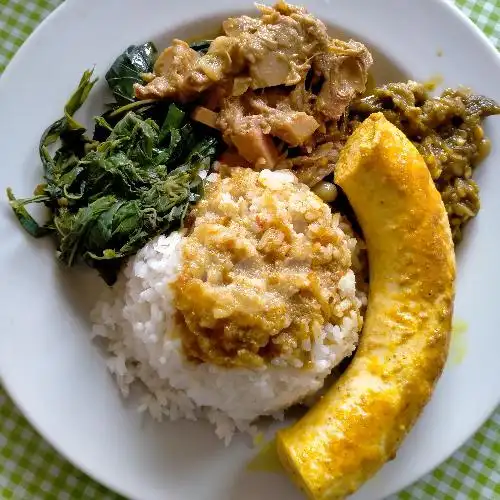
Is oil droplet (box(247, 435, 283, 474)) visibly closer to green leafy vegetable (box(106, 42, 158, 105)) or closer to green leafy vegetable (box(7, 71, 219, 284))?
green leafy vegetable (box(7, 71, 219, 284))

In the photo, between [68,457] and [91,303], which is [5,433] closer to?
[68,457]

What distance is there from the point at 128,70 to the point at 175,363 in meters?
1.77

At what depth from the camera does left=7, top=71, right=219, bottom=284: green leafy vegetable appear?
408 centimetres

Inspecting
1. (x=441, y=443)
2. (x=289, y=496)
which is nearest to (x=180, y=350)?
(x=289, y=496)

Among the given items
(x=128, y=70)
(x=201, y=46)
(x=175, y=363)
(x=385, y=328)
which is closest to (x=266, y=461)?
(x=175, y=363)

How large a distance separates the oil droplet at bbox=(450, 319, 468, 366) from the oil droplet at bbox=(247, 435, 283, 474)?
1.19 meters

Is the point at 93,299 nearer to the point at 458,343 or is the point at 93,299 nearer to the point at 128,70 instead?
the point at 128,70

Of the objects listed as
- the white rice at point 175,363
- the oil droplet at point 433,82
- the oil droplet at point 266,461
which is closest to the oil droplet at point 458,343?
the white rice at point 175,363

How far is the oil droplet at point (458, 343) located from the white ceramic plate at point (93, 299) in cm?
4

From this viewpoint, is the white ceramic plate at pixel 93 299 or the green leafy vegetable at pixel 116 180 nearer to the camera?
the white ceramic plate at pixel 93 299

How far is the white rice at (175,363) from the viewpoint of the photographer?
3.93 m

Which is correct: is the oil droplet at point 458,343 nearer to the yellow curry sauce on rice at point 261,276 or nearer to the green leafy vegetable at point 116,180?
the yellow curry sauce on rice at point 261,276

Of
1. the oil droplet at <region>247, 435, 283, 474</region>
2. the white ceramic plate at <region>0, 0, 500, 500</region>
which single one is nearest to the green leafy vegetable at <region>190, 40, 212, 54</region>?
the white ceramic plate at <region>0, 0, 500, 500</region>

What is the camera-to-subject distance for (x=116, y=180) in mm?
4148
